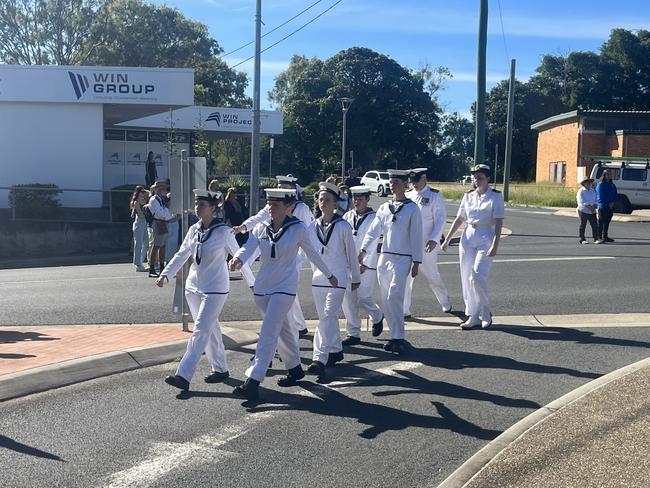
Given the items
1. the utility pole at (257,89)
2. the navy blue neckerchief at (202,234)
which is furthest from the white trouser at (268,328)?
the utility pole at (257,89)

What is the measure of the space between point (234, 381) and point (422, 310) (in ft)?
14.3

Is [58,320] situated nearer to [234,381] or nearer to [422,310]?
[234,381]

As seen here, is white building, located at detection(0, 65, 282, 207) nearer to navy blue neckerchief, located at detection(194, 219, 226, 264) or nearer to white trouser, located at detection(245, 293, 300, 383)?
navy blue neckerchief, located at detection(194, 219, 226, 264)

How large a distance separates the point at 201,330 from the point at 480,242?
3.90 m

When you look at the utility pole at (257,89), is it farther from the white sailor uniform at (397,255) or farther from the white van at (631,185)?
the white van at (631,185)

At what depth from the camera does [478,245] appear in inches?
374

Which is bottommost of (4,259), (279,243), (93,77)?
(4,259)

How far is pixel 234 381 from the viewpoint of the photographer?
7.45 m

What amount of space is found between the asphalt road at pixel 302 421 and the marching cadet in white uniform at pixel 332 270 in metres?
0.31

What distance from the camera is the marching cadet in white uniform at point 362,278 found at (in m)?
8.90

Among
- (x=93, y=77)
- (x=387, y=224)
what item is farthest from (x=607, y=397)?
(x=93, y=77)

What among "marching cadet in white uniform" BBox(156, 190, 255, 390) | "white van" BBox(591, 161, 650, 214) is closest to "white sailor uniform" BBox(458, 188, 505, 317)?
"marching cadet in white uniform" BBox(156, 190, 255, 390)

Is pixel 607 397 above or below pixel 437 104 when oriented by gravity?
below

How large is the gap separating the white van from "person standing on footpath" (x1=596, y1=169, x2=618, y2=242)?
496 inches
